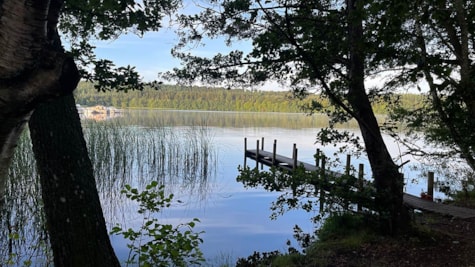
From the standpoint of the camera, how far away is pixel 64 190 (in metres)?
2.64

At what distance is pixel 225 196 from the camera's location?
10797mm

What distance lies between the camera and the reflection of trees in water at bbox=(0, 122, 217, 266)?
546 cm

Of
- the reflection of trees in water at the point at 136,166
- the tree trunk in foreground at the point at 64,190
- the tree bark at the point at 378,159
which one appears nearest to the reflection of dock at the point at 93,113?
the reflection of trees in water at the point at 136,166

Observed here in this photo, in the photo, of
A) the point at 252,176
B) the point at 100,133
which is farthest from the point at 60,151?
the point at 100,133

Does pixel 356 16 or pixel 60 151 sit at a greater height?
pixel 356 16

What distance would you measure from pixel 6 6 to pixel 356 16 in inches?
83.1

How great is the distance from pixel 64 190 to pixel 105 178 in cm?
715

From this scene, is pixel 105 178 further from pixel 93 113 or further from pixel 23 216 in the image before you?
pixel 93 113

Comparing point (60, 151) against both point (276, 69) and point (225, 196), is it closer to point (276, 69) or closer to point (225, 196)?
point (276, 69)

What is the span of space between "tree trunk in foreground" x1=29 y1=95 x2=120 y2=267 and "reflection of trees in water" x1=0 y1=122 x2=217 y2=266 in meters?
0.83

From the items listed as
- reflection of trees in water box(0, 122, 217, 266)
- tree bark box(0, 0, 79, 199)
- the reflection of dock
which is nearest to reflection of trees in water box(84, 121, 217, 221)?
reflection of trees in water box(0, 122, 217, 266)

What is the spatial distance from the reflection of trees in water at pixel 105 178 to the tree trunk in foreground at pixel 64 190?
2.72 ft

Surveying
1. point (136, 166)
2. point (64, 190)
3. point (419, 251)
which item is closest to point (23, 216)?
point (64, 190)

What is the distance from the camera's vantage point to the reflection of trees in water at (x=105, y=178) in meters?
5.46
